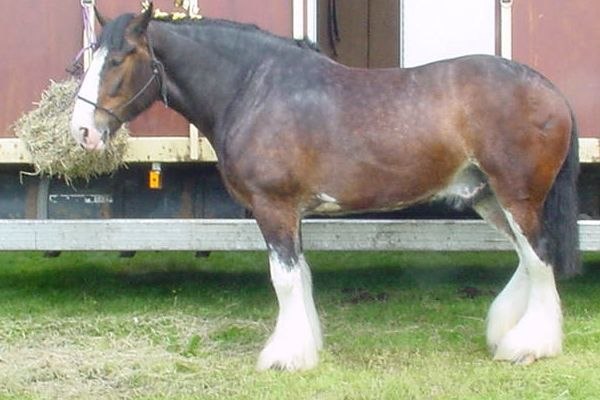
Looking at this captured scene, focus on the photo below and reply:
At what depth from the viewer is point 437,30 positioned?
24.0 ft

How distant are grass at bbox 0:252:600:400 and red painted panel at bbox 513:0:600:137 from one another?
1.32m

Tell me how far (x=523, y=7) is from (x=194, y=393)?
294 cm

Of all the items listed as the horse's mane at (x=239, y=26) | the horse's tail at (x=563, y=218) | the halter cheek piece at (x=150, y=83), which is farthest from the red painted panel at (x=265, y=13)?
the horse's tail at (x=563, y=218)

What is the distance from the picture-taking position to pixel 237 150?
5527 mm

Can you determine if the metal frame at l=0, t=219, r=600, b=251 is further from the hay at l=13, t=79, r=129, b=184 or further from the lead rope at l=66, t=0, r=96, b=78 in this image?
the lead rope at l=66, t=0, r=96, b=78

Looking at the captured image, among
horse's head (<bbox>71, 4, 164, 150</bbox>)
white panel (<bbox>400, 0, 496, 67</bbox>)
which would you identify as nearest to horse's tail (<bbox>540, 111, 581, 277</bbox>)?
white panel (<bbox>400, 0, 496, 67</bbox>)

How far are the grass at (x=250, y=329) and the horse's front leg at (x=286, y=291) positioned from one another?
100mm

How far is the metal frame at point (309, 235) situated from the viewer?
21.2 feet

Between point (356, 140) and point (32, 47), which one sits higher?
point (32, 47)

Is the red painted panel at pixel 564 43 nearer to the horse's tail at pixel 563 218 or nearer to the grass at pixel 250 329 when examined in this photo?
the horse's tail at pixel 563 218

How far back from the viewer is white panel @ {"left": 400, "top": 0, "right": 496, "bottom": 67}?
7152 mm

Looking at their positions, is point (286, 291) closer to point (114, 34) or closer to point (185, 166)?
point (114, 34)

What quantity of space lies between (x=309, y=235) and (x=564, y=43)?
1.80m

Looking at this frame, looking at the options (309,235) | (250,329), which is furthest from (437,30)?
(250,329)
